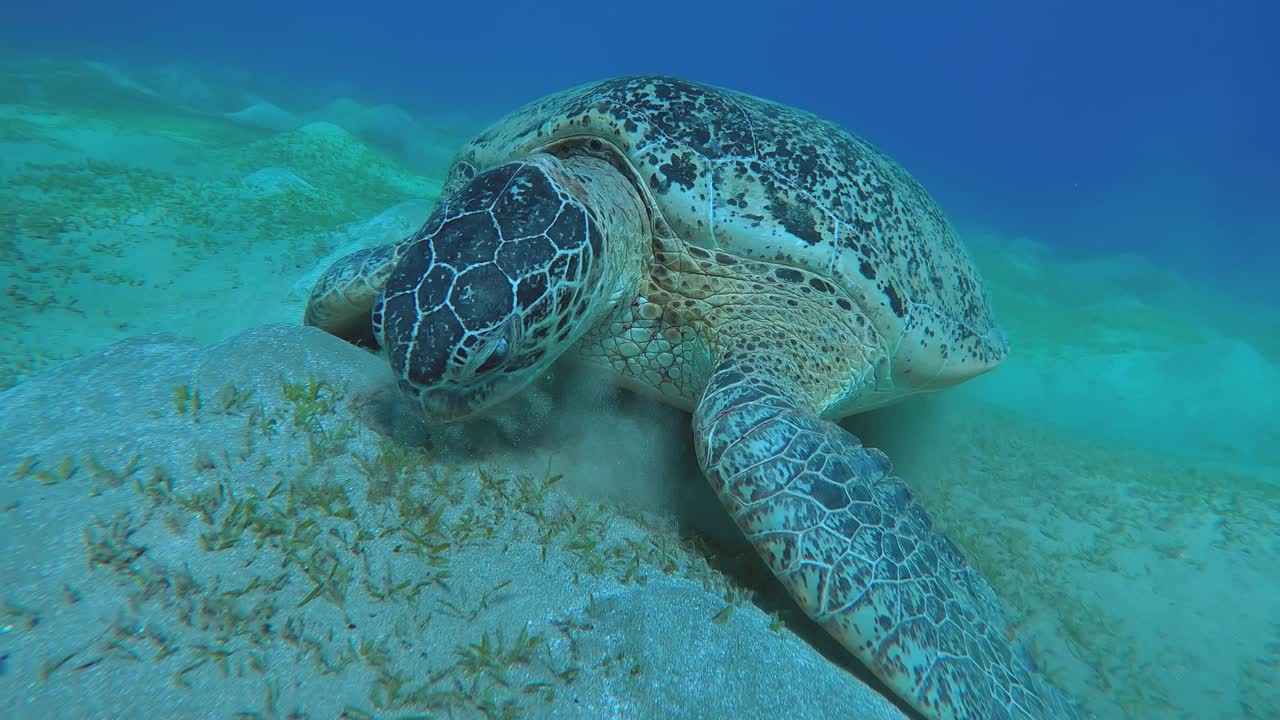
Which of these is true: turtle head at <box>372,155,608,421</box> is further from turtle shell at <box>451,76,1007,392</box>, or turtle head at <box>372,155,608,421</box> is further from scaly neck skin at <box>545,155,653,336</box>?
turtle shell at <box>451,76,1007,392</box>

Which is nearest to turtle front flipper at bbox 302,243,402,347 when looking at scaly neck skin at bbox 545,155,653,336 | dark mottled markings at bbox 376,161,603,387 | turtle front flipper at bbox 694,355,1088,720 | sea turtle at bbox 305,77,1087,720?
sea turtle at bbox 305,77,1087,720

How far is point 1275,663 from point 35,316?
7625mm

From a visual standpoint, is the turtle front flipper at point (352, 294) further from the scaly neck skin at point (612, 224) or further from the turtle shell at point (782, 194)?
the scaly neck skin at point (612, 224)

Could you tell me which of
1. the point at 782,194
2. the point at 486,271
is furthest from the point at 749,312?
the point at 486,271

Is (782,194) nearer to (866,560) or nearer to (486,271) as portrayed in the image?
(486,271)

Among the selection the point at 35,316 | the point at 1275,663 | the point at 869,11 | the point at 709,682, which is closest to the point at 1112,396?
the point at 1275,663

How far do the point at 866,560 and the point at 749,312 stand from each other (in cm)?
142

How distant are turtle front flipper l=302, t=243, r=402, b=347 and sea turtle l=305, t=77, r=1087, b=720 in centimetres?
1

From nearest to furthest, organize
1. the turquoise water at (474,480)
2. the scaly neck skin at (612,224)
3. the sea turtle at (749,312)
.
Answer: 1. the turquoise water at (474,480)
2. the sea turtle at (749,312)
3. the scaly neck skin at (612,224)

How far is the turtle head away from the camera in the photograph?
1.90m

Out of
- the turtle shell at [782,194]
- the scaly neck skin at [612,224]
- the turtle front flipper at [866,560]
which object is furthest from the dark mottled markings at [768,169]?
the turtle front flipper at [866,560]

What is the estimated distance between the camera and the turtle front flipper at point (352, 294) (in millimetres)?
3031

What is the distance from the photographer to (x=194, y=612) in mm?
1290

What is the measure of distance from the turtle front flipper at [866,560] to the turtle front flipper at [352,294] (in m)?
2.05
